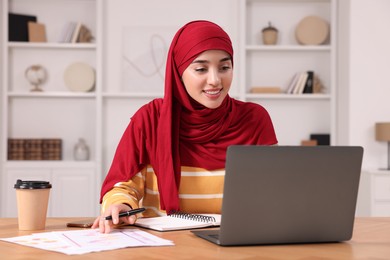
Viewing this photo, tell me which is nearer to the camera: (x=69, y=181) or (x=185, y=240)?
(x=185, y=240)

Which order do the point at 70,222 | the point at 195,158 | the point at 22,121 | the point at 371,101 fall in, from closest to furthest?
the point at 70,222 → the point at 195,158 → the point at 371,101 → the point at 22,121

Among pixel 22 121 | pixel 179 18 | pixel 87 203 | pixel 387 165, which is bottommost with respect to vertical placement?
pixel 87 203

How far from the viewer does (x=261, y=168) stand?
4.15 ft

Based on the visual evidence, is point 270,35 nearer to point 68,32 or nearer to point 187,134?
point 68,32

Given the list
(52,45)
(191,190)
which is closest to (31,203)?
(191,190)

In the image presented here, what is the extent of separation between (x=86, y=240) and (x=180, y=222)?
1.06 ft

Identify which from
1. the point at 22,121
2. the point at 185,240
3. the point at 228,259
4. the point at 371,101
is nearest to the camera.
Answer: the point at 228,259

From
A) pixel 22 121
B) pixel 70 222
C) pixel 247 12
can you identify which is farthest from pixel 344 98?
pixel 70 222

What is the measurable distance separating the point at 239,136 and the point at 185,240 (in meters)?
0.70

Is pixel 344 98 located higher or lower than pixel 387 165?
higher

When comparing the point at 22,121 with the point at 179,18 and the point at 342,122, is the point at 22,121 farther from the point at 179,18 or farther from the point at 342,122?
the point at 342,122

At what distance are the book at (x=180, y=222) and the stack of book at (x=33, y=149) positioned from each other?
134 inches

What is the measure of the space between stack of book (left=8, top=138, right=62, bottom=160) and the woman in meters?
3.10

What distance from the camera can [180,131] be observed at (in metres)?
1.99
